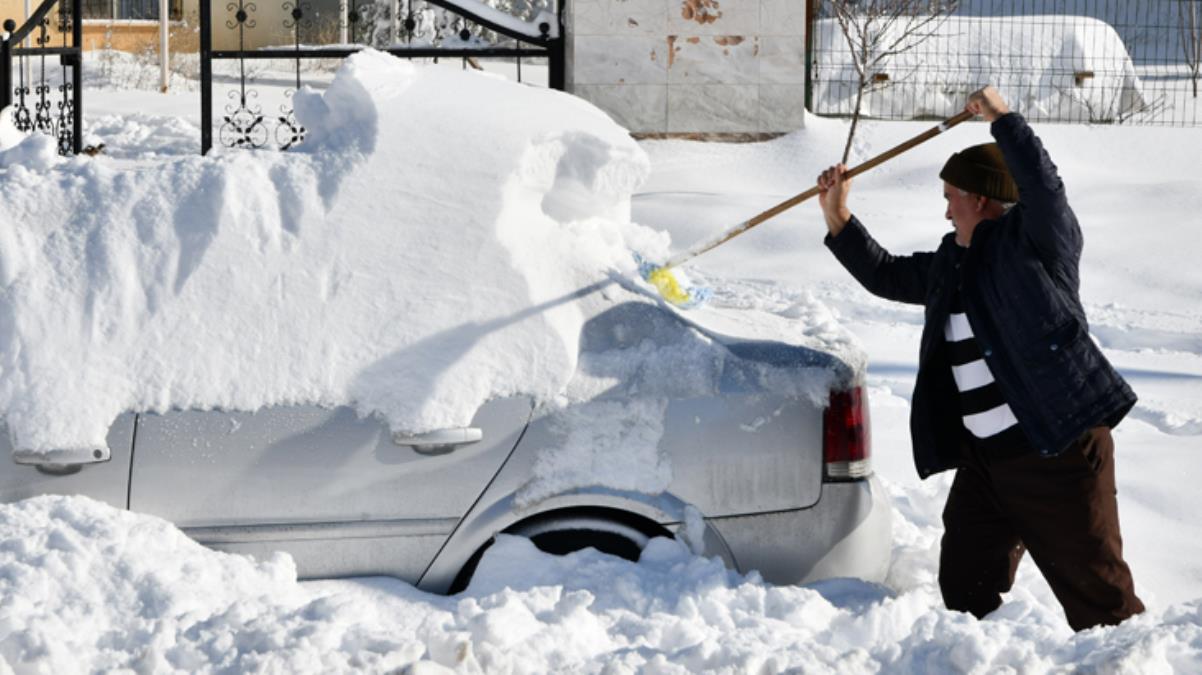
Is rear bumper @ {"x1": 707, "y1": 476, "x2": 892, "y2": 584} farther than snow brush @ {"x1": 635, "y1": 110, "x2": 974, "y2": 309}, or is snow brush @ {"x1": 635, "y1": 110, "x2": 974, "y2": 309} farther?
snow brush @ {"x1": 635, "y1": 110, "x2": 974, "y2": 309}

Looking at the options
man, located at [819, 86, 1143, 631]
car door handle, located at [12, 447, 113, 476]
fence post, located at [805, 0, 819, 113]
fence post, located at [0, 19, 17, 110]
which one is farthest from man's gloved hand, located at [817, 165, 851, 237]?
fence post, located at [0, 19, 17, 110]

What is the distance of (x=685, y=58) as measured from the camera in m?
13.3

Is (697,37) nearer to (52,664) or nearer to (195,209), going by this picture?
(195,209)

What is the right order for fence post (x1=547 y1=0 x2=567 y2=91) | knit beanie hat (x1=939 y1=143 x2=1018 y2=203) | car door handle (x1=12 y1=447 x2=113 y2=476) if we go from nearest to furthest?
car door handle (x1=12 y1=447 x2=113 y2=476), knit beanie hat (x1=939 y1=143 x2=1018 y2=203), fence post (x1=547 y1=0 x2=567 y2=91)

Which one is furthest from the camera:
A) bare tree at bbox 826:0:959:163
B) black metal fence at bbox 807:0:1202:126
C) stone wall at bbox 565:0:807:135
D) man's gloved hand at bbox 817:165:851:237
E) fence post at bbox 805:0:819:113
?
black metal fence at bbox 807:0:1202:126

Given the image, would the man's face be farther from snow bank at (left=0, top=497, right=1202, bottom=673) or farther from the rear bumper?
snow bank at (left=0, top=497, right=1202, bottom=673)

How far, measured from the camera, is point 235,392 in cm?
367

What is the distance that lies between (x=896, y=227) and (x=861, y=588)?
Result: 8.25 m

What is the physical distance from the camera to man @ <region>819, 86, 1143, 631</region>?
3854 millimetres

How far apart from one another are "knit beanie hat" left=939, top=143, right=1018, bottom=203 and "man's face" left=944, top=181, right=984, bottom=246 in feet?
0.12

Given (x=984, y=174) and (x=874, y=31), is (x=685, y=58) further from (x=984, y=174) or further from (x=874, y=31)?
(x=984, y=174)

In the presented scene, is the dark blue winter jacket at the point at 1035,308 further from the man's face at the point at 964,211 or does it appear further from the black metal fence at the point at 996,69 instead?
the black metal fence at the point at 996,69

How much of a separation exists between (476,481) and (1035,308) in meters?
1.47

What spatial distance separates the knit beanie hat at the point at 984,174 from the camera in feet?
13.5
